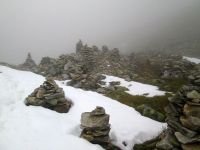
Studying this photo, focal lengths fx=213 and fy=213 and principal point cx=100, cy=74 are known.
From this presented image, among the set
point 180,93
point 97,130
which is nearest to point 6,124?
point 97,130

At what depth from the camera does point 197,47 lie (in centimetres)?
10481

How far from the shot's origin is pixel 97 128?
853 inches

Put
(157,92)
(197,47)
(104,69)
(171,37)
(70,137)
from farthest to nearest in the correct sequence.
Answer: (171,37), (197,47), (104,69), (157,92), (70,137)

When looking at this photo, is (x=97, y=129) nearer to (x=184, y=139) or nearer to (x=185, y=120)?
(x=184, y=139)

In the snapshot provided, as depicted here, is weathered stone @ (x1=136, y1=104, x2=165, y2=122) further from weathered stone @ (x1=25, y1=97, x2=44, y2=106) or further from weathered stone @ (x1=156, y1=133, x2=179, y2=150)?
weathered stone @ (x1=25, y1=97, x2=44, y2=106)

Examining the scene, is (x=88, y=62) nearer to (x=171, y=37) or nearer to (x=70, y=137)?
(x=70, y=137)

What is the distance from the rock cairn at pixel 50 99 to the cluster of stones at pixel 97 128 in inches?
230

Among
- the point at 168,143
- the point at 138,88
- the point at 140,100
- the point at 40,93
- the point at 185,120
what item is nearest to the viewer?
the point at 185,120

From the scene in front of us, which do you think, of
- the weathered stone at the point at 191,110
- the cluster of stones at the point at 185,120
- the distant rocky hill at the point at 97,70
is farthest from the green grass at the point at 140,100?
the weathered stone at the point at 191,110

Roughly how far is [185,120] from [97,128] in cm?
858

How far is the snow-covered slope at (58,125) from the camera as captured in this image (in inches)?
789

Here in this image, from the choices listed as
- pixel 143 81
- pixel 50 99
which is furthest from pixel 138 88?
pixel 50 99

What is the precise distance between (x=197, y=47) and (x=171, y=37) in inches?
1424

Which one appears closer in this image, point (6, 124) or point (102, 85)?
point (6, 124)
